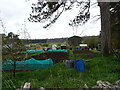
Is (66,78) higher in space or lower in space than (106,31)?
lower

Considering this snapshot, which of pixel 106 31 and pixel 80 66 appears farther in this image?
pixel 106 31

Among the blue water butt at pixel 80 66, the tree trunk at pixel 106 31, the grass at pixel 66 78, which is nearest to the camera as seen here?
the grass at pixel 66 78

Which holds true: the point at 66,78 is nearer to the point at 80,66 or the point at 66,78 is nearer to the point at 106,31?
the point at 80,66

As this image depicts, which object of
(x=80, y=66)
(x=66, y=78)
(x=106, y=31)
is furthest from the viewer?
(x=106, y=31)

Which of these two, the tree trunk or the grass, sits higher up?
the tree trunk

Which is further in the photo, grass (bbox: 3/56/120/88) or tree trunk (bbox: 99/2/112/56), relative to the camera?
tree trunk (bbox: 99/2/112/56)

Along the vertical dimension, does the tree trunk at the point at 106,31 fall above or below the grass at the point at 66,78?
above

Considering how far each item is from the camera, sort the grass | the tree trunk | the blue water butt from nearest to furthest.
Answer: the grass
the blue water butt
the tree trunk

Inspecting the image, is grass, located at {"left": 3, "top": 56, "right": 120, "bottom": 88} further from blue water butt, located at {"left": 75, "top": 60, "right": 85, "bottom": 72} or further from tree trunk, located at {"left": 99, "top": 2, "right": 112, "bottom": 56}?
tree trunk, located at {"left": 99, "top": 2, "right": 112, "bottom": 56}

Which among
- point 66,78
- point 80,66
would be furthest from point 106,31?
point 66,78

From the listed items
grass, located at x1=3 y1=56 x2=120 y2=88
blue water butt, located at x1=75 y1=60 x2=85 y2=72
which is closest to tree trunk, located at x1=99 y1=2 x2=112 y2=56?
grass, located at x1=3 y1=56 x2=120 y2=88

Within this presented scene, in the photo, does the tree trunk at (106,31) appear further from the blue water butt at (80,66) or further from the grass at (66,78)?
the blue water butt at (80,66)

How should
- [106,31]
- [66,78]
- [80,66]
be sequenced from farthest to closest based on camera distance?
[106,31] → [80,66] → [66,78]

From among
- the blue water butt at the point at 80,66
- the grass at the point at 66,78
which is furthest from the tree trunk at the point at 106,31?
the blue water butt at the point at 80,66
